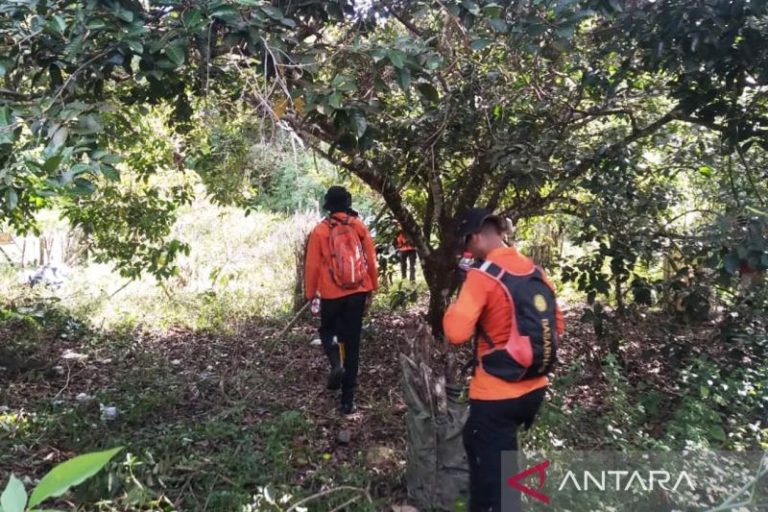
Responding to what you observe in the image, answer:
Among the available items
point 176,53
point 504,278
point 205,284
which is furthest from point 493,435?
point 205,284

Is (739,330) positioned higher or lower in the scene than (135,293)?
higher

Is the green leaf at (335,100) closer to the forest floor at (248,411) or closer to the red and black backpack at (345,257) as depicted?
the red and black backpack at (345,257)

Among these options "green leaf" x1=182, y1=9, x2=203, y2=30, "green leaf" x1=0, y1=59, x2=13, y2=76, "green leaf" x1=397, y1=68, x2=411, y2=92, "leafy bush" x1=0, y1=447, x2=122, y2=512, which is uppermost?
"green leaf" x1=182, y1=9, x2=203, y2=30

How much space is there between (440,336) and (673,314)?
7.38ft

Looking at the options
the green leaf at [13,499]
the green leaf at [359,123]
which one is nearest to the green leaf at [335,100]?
the green leaf at [359,123]

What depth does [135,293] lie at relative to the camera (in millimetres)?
8297

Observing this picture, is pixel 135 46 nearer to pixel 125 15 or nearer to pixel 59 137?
pixel 125 15

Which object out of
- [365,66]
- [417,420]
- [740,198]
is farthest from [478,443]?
[740,198]

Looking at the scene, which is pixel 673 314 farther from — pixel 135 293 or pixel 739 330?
pixel 135 293

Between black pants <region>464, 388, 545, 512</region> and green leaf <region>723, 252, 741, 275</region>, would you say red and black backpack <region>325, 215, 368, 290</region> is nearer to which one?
black pants <region>464, 388, 545, 512</region>

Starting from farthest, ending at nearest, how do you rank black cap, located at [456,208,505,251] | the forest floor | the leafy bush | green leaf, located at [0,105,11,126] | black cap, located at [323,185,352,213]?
1. black cap, located at [323,185,352,213]
2. the forest floor
3. black cap, located at [456,208,505,251]
4. green leaf, located at [0,105,11,126]
5. the leafy bush

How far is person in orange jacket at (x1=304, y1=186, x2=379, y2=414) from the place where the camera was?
4.45m

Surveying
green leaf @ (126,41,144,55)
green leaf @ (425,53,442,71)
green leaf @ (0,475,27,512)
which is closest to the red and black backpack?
green leaf @ (425,53,442,71)

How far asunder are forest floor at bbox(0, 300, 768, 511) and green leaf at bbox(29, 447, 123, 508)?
→ 8.72 ft
